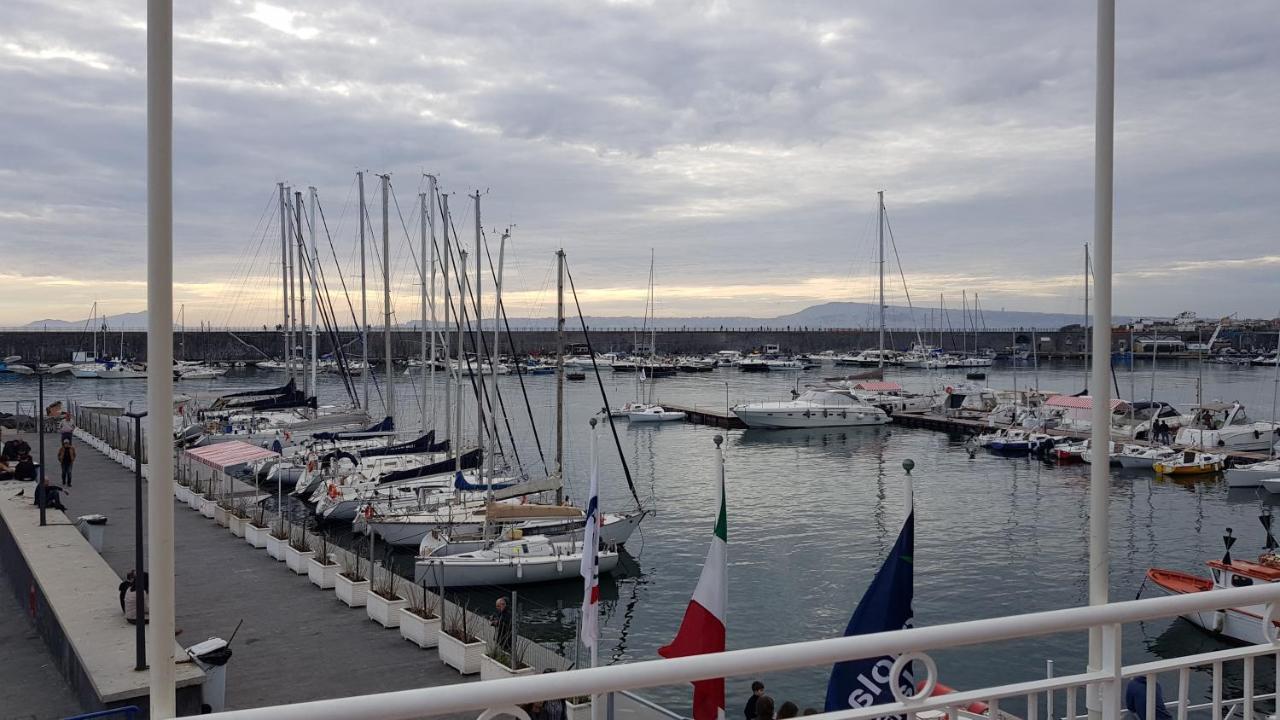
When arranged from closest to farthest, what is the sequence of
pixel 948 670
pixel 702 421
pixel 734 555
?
pixel 948 670 < pixel 734 555 < pixel 702 421

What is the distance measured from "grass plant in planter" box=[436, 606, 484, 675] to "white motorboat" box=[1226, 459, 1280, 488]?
39.8 meters

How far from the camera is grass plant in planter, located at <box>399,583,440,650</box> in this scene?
1570 cm

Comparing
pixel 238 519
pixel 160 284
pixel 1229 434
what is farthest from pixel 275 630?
pixel 1229 434

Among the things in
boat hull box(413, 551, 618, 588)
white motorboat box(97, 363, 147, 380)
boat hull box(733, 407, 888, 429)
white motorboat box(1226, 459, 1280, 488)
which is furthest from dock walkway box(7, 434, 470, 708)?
white motorboat box(97, 363, 147, 380)

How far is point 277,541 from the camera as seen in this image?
72.1ft

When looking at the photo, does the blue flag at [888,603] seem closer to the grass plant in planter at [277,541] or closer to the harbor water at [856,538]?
the harbor water at [856,538]

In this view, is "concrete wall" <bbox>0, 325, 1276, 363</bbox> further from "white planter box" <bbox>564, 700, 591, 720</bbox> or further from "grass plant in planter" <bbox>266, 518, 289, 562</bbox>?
"white planter box" <bbox>564, 700, 591, 720</bbox>

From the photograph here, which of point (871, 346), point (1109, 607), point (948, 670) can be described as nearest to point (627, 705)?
point (1109, 607)

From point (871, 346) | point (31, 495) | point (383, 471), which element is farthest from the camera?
point (871, 346)

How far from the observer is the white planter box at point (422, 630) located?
15695 millimetres

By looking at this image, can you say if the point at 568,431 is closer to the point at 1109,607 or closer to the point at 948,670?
the point at 948,670

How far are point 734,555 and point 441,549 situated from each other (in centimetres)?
912

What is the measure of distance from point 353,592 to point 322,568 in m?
1.58

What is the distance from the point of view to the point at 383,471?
37.3 m
